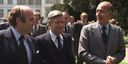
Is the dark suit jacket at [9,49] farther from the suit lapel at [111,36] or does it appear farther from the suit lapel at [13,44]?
the suit lapel at [111,36]

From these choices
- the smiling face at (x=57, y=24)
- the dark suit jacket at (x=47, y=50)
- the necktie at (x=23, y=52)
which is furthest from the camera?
the smiling face at (x=57, y=24)

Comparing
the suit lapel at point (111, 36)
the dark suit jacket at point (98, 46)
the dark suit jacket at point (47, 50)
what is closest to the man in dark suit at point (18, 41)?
the dark suit jacket at point (47, 50)

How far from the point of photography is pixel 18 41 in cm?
254

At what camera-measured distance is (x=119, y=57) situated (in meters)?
3.26

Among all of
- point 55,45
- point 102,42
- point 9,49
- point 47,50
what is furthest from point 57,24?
point 9,49

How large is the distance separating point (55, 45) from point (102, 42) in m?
0.96

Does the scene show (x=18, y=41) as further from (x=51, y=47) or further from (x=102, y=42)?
(x=102, y=42)

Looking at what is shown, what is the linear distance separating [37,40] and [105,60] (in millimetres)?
1408

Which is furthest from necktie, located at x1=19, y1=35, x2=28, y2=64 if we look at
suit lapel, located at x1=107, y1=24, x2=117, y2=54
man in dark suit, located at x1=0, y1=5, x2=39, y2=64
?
suit lapel, located at x1=107, y1=24, x2=117, y2=54

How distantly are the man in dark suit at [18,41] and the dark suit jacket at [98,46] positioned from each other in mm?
1062

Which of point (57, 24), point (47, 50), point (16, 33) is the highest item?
point (57, 24)

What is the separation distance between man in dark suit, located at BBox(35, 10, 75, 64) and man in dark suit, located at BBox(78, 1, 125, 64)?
14.1 inches

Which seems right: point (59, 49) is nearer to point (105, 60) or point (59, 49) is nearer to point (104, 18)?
point (105, 60)

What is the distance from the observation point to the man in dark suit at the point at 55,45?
299 centimetres
